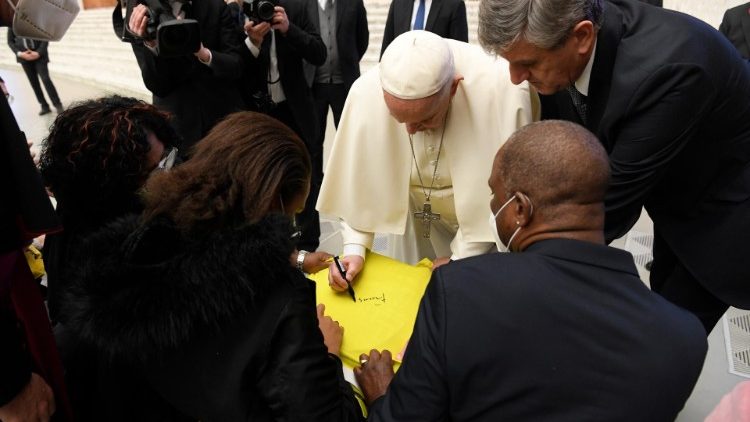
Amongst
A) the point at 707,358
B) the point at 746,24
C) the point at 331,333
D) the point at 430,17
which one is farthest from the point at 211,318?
the point at 746,24

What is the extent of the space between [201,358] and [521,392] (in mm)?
626

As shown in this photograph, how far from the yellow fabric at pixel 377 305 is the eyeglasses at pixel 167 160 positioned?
1.99 feet

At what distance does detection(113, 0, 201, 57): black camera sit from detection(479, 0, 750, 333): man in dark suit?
144cm

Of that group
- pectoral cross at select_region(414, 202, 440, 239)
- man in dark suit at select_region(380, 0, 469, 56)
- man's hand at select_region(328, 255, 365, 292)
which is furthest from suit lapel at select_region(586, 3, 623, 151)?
man in dark suit at select_region(380, 0, 469, 56)

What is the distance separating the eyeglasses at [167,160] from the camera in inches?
66.1

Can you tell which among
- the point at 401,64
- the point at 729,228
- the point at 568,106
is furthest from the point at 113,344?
the point at 729,228

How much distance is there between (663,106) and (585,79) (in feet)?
0.78

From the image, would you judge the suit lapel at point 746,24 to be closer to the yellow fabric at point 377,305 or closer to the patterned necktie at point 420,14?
the patterned necktie at point 420,14

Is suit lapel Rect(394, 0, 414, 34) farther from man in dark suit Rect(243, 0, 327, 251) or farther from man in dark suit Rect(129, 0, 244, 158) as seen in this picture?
man in dark suit Rect(129, 0, 244, 158)

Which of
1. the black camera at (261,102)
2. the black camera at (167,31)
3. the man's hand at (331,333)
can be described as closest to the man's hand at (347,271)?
the man's hand at (331,333)

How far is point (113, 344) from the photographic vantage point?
3.19 feet

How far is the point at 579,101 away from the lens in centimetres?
168

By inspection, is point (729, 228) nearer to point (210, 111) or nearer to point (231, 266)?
point (231, 266)

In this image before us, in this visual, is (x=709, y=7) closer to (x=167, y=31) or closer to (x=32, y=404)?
(x=167, y=31)
